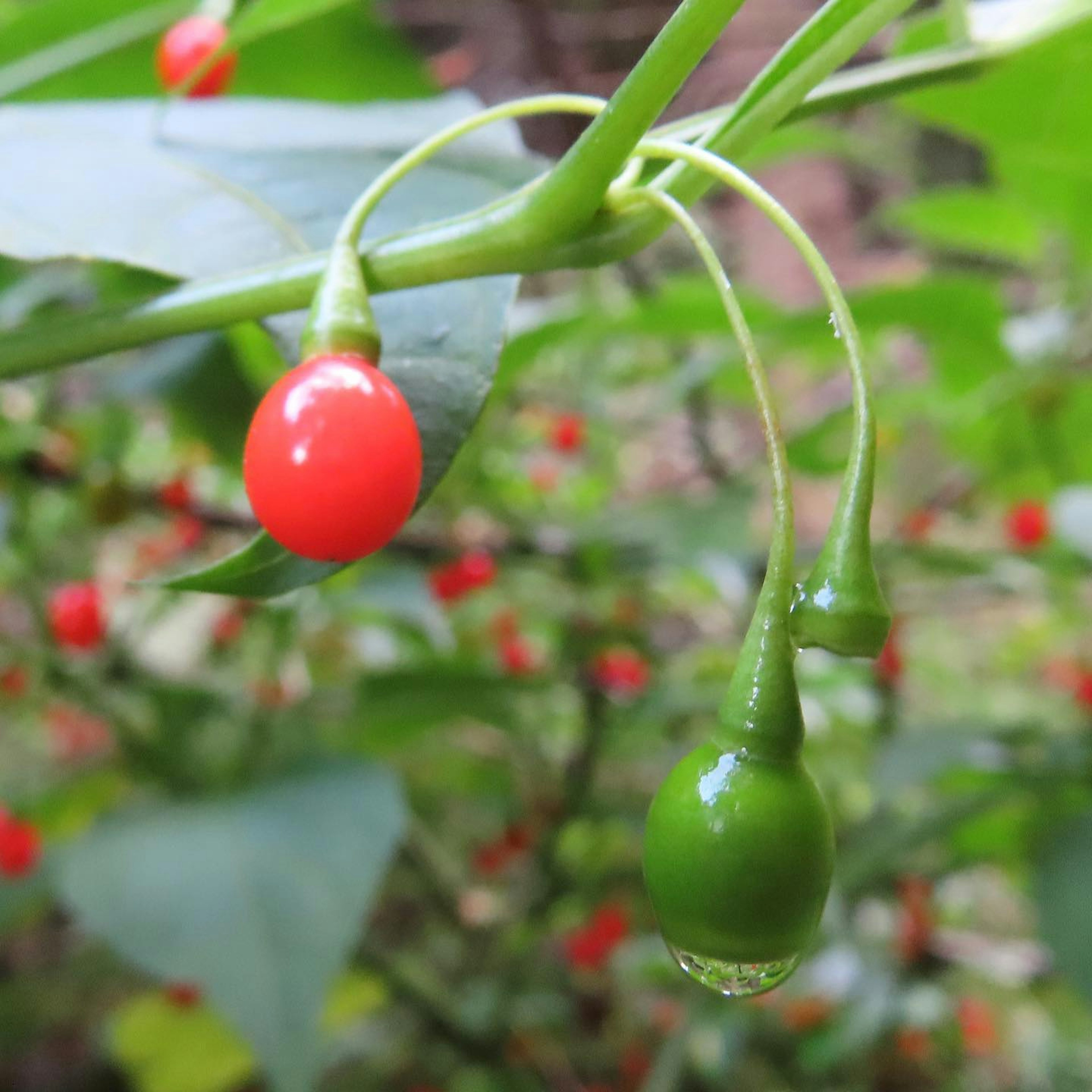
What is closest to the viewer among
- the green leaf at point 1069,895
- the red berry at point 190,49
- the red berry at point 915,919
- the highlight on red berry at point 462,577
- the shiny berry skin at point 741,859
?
the shiny berry skin at point 741,859

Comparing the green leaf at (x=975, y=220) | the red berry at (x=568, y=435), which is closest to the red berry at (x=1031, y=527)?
the green leaf at (x=975, y=220)

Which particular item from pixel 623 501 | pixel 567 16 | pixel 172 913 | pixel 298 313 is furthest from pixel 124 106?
pixel 567 16

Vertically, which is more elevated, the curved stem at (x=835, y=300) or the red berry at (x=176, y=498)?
the curved stem at (x=835, y=300)

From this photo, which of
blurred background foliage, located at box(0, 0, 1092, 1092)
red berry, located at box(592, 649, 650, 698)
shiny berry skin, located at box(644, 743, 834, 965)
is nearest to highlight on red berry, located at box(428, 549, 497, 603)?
blurred background foliage, located at box(0, 0, 1092, 1092)

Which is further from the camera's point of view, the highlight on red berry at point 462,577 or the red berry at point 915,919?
the red berry at point 915,919

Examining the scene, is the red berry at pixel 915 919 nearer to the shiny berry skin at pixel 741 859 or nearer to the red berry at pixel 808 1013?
the red berry at pixel 808 1013

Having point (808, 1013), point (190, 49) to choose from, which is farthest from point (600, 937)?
point (190, 49)

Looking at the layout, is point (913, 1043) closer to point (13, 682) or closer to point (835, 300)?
point (13, 682)

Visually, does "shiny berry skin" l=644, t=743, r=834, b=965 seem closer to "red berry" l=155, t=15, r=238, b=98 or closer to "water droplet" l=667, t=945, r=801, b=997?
"water droplet" l=667, t=945, r=801, b=997
